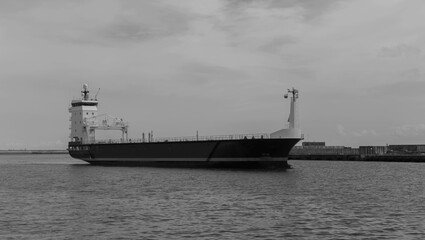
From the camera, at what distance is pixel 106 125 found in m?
97.3

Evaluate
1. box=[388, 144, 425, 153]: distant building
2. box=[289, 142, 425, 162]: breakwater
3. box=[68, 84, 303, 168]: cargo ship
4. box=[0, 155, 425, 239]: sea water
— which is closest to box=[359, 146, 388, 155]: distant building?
box=[289, 142, 425, 162]: breakwater

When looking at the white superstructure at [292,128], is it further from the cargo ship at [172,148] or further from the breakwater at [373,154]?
the breakwater at [373,154]

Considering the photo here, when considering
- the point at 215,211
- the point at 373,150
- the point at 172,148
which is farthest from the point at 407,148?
the point at 215,211

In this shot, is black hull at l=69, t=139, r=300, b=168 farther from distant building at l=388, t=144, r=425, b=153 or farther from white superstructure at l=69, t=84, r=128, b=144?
distant building at l=388, t=144, r=425, b=153

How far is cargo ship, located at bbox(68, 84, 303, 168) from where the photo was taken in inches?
2643

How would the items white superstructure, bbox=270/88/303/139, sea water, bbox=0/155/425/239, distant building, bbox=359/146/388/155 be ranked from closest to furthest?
1. sea water, bbox=0/155/425/239
2. white superstructure, bbox=270/88/303/139
3. distant building, bbox=359/146/388/155

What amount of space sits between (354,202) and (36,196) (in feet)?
80.4

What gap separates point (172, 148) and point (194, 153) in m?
5.43

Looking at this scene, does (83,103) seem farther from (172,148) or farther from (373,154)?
(373,154)

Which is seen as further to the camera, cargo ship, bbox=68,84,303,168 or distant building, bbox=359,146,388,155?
distant building, bbox=359,146,388,155

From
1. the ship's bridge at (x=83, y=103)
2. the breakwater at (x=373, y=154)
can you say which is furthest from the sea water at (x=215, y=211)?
the breakwater at (x=373, y=154)

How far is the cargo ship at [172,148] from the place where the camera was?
67.1 metres

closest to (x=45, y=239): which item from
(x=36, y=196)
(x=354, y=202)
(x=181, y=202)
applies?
(x=181, y=202)

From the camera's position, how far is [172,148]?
80500mm
